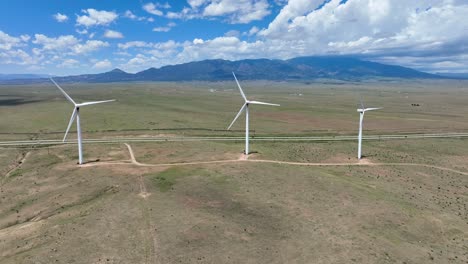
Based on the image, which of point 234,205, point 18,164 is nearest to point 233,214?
point 234,205

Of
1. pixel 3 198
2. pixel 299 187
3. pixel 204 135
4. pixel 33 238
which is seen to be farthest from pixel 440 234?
pixel 204 135

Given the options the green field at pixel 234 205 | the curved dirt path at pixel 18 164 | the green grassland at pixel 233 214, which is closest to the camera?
the green grassland at pixel 233 214

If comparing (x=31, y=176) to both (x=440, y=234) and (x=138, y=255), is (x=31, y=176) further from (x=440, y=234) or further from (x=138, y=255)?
(x=440, y=234)

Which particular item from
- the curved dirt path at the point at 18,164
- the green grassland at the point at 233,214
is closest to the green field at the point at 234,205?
the green grassland at the point at 233,214

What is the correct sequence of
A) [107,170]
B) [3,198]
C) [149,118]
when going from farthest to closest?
[149,118]
[107,170]
[3,198]

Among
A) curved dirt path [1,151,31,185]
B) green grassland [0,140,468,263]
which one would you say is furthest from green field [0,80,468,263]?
curved dirt path [1,151,31,185]

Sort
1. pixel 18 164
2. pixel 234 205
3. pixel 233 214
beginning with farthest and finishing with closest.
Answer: pixel 18 164 → pixel 234 205 → pixel 233 214

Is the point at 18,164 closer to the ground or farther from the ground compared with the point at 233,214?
farther from the ground

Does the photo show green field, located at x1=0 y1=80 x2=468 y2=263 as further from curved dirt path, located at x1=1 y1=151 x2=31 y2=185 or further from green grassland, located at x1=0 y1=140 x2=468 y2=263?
curved dirt path, located at x1=1 y1=151 x2=31 y2=185

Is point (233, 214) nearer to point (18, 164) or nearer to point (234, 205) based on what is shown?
point (234, 205)

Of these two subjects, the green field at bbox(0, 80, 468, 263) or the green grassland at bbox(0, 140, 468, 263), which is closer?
the green grassland at bbox(0, 140, 468, 263)

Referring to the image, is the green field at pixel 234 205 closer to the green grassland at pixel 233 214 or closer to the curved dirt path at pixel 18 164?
the green grassland at pixel 233 214
